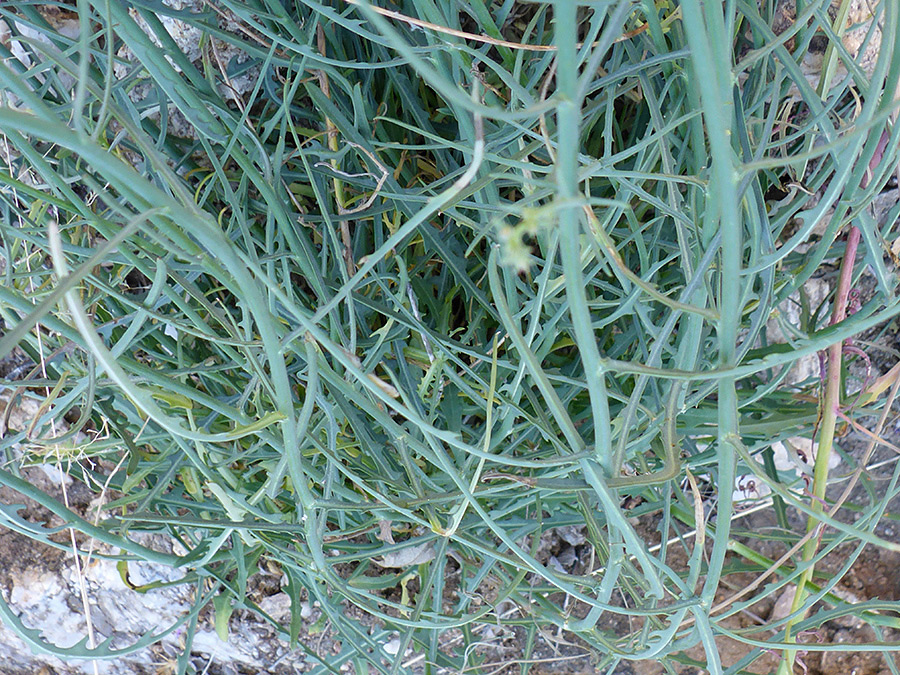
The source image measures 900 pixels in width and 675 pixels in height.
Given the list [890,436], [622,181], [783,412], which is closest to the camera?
[622,181]

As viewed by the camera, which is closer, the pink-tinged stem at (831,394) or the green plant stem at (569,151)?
the green plant stem at (569,151)

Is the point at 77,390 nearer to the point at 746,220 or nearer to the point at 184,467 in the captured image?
the point at 184,467

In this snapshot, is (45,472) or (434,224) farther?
(45,472)

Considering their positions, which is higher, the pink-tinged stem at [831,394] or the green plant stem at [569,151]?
the green plant stem at [569,151]

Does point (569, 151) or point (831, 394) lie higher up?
point (569, 151)

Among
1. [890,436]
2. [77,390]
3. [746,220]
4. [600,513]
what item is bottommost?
[890,436]

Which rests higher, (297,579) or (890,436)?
(297,579)

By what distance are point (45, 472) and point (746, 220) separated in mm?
543

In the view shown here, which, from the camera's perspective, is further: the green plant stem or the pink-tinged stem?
the pink-tinged stem

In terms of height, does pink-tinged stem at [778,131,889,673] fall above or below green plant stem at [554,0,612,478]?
below

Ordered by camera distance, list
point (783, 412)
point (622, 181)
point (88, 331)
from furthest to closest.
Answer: point (783, 412) → point (622, 181) → point (88, 331)

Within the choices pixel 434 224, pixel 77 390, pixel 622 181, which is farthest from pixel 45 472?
pixel 622 181

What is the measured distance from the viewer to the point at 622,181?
0.27 m

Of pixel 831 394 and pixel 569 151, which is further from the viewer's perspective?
pixel 831 394
